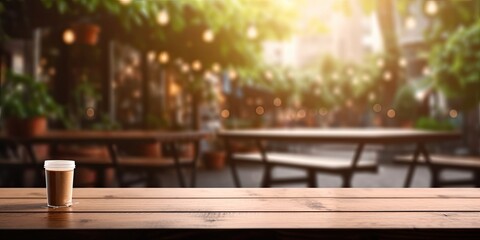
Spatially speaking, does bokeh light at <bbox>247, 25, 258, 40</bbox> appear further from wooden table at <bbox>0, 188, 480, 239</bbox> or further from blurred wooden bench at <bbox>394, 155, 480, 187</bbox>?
wooden table at <bbox>0, 188, 480, 239</bbox>

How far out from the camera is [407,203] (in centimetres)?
157

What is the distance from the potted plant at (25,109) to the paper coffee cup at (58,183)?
3.69 meters

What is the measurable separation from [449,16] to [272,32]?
2591 millimetres

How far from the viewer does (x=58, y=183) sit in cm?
154

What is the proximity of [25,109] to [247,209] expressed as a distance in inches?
161

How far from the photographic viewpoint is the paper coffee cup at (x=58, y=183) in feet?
4.99

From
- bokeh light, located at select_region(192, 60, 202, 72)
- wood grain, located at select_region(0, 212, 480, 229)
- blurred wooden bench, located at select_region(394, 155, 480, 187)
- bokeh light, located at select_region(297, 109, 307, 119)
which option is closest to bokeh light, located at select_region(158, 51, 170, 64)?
bokeh light, located at select_region(192, 60, 202, 72)

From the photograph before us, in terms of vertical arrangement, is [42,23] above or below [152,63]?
above

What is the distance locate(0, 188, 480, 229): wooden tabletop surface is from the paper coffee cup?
32mm

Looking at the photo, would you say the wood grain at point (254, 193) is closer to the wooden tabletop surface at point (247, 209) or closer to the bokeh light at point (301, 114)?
the wooden tabletop surface at point (247, 209)

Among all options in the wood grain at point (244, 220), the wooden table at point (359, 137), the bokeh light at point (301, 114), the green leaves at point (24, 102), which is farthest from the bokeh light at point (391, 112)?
the bokeh light at point (301, 114)

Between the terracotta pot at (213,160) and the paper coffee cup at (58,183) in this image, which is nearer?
the paper coffee cup at (58,183)

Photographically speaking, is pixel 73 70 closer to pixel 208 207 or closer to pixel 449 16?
pixel 449 16

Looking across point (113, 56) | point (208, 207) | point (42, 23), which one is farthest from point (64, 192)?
point (113, 56)
